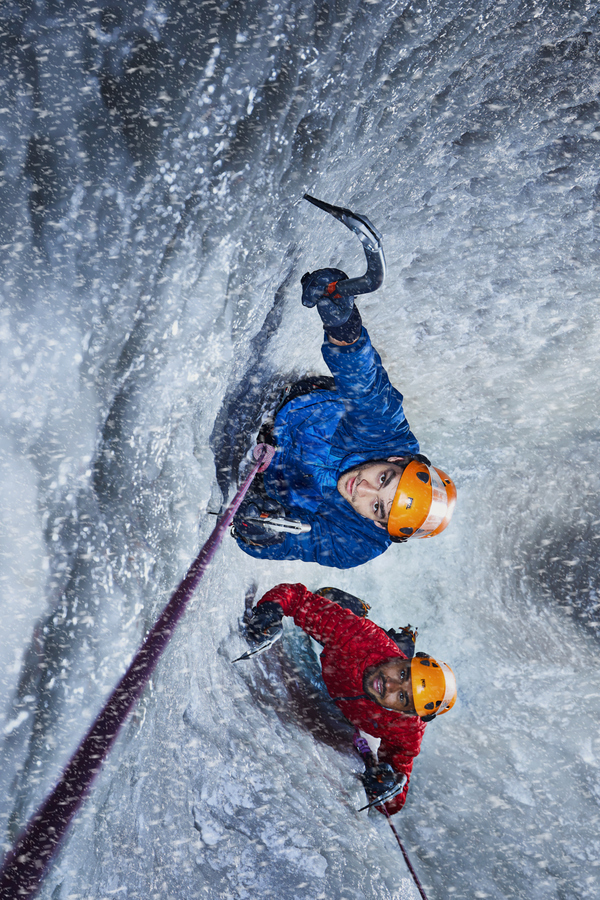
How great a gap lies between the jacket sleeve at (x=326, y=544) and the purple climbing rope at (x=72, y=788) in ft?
3.49

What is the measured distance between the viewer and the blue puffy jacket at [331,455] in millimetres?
2357

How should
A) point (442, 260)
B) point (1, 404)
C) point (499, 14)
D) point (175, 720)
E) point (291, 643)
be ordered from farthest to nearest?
point (291, 643), point (442, 260), point (175, 720), point (499, 14), point (1, 404)

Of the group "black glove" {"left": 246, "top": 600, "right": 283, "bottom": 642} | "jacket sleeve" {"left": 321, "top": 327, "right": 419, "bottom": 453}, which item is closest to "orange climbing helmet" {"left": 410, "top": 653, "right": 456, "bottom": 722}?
"black glove" {"left": 246, "top": 600, "right": 283, "bottom": 642}

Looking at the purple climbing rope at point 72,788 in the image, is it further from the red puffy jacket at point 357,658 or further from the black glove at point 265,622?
the red puffy jacket at point 357,658

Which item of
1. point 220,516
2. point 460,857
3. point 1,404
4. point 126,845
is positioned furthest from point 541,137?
point 460,857

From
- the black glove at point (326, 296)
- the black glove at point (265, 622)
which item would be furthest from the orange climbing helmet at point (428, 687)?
the black glove at point (326, 296)

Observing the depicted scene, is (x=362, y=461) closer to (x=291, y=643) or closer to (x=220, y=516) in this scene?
(x=220, y=516)

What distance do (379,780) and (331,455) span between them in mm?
1892

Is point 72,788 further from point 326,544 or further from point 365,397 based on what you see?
point 365,397

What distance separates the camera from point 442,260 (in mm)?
2727

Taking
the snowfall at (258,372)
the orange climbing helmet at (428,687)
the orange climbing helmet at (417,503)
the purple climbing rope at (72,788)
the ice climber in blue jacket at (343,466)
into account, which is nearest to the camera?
the snowfall at (258,372)

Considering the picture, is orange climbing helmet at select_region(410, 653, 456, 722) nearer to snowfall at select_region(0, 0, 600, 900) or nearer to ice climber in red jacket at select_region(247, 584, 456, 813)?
ice climber in red jacket at select_region(247, 584, 456, 813)

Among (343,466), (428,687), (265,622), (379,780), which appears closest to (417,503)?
(343,466)

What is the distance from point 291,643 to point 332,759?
90cm
